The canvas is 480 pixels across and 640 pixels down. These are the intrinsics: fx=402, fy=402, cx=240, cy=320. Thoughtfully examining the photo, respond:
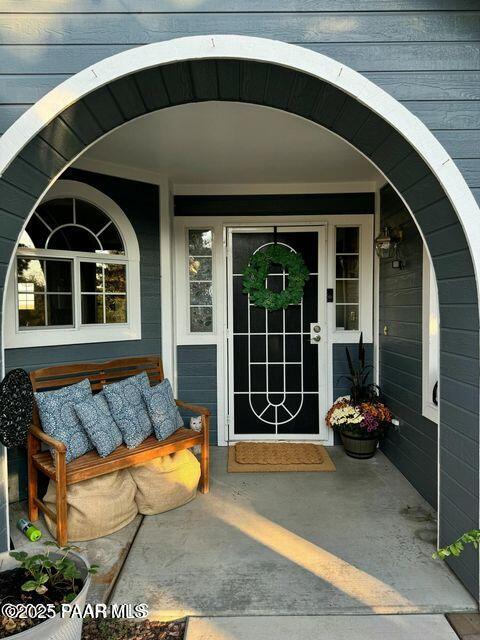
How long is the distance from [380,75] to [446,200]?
0.62 m

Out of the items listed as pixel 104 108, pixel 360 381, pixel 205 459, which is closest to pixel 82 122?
pixel 104 108

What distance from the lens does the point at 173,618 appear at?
67.6 inches

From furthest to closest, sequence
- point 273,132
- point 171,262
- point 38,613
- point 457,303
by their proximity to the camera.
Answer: point 171,262
point 273,132
point 457,303
point 38,613

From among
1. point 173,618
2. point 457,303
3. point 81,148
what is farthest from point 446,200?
point 173,618

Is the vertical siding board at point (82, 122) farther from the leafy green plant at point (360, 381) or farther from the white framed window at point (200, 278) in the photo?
the leafy green plant at point (360, 381)

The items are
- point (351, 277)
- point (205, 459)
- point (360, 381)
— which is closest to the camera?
point (205, 459)

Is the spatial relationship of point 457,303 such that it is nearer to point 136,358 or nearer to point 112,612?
point 112,612

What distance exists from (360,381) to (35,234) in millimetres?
2901

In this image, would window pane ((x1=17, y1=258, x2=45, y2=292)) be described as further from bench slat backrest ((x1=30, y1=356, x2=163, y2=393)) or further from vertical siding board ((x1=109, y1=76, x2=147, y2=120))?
vertical siding board ((x1=109, y1=76, x2=147, y2=120))

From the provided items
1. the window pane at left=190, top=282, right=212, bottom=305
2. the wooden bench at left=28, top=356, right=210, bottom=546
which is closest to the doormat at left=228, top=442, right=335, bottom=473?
the wooden bench at left=28, top=356, right=210, bottom=546

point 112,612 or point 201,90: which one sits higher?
point 201,90

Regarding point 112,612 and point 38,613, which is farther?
point 112,612

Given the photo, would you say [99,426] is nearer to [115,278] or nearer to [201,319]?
[115,278]

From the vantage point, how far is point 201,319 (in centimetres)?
374
